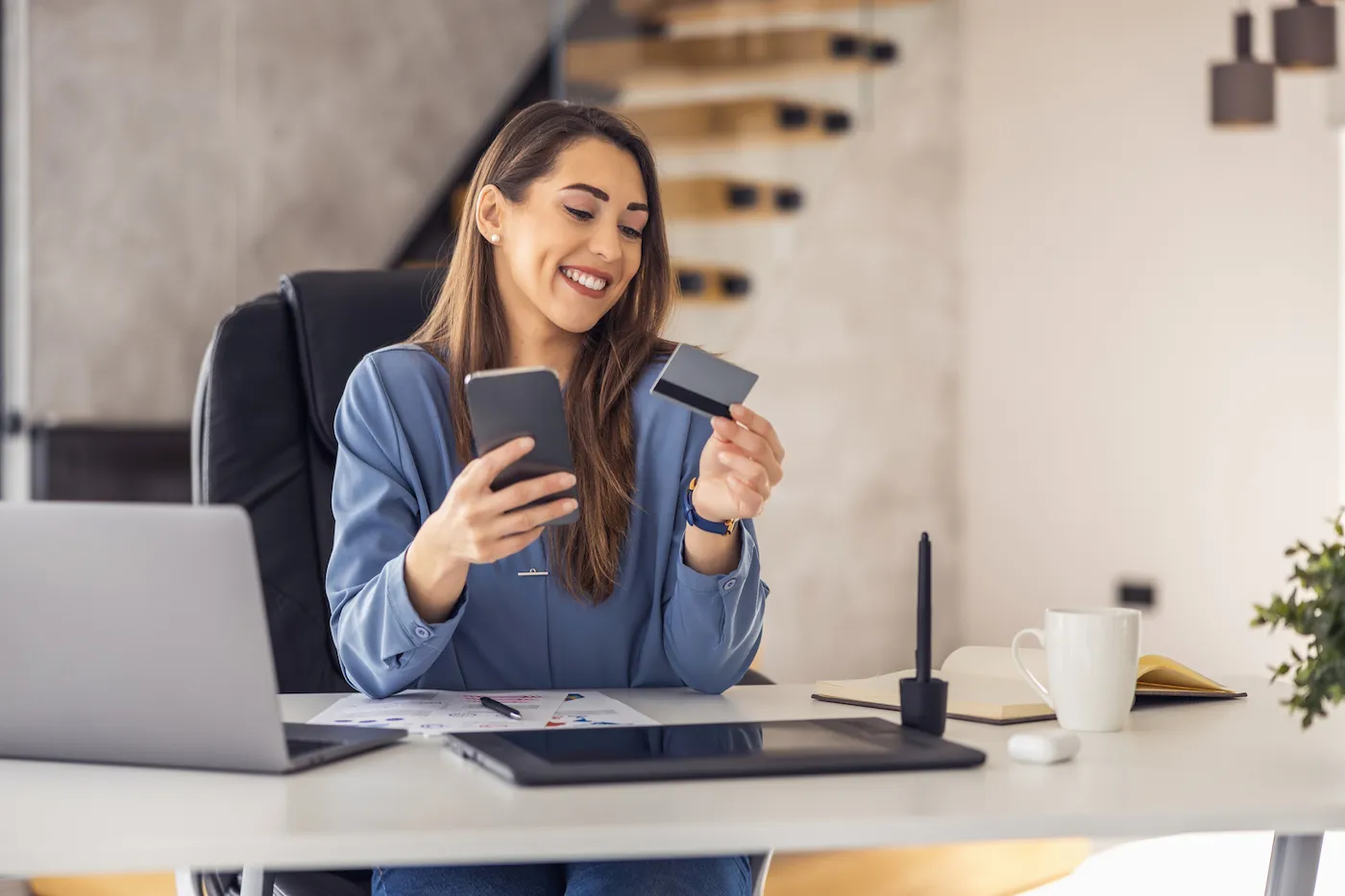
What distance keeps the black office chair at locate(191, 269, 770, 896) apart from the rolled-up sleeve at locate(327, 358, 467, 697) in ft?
0.82

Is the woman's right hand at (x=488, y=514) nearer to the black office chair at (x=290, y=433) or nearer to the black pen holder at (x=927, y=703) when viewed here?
the black pen holder at (x=927, y=703)

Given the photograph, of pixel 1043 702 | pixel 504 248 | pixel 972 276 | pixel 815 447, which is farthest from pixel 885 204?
pixel 1043 702

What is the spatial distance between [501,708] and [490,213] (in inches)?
26.8

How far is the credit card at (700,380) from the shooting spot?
1295 mm

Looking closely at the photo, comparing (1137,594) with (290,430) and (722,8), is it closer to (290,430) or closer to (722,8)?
(722,8)

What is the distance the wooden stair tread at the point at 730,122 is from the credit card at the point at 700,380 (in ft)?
10.3

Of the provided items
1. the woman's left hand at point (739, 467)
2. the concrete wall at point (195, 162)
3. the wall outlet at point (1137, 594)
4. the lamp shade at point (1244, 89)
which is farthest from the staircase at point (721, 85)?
the woman's left hand at point (739, 467)

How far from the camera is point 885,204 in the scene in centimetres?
539

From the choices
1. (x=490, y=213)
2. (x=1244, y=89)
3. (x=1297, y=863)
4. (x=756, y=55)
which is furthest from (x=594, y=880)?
(x=756, y=55)

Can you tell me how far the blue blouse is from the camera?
1.54m

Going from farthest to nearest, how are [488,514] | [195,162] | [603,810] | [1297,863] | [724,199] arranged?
[195,162]
[724,199]
[488,514]
[1297,863]
[603,810]

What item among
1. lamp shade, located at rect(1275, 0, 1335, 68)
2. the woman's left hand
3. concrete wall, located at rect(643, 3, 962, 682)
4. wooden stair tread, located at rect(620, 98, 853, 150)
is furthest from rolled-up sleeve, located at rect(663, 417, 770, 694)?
concrete wall, located at rect(643, 3, 962, 682)

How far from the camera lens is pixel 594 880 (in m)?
1.31

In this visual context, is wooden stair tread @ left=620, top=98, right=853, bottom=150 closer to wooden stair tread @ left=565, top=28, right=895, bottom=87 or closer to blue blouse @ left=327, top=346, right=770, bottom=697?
wooden stair tread @ left=565, top=28, right=895, bottom=87
